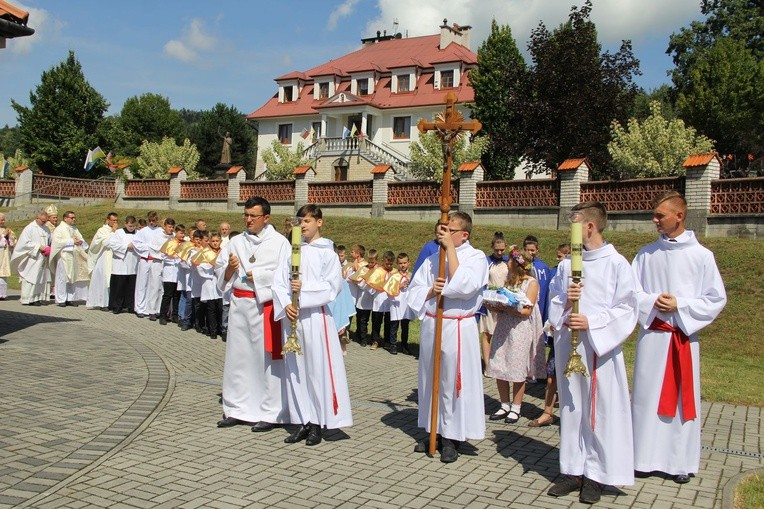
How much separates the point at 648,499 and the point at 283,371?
12.3 ft

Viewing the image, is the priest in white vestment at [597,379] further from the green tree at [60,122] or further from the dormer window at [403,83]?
the green tree at [60,122]

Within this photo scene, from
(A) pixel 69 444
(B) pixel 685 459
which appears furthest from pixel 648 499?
(A) pixel 69 444

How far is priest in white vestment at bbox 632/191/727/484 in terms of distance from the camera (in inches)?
245

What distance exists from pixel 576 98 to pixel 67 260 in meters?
24.4

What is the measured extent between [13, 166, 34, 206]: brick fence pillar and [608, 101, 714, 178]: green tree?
30009mm

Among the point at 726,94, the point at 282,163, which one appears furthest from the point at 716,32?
the point at 282,163

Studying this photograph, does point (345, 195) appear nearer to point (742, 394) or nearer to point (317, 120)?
point (742, 394)

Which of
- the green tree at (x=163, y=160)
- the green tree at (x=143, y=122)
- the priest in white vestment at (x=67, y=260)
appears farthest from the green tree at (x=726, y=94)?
the green tree at (x=143, y=122)

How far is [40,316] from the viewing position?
15.3m

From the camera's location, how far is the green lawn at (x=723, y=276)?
36.2 feet

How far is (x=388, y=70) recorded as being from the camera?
5725 cm

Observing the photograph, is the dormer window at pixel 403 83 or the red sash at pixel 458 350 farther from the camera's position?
the dormer window at pixel 403 83

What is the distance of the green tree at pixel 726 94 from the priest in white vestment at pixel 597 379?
42479 mm

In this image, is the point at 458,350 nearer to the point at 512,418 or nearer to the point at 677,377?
the point at 677,377
